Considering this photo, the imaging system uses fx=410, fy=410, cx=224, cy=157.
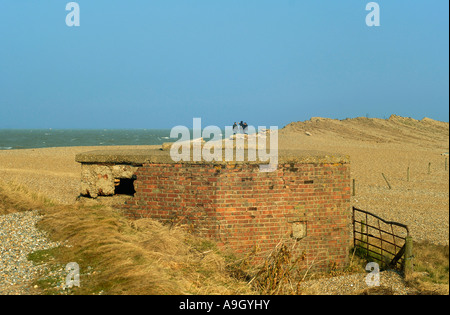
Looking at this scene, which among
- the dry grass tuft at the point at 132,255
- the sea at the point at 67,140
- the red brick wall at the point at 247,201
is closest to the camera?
the dry grass tuft at the point at 132,255

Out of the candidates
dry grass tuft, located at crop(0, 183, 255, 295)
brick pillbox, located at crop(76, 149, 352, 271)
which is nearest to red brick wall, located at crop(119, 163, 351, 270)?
brick pillbox, located at crop(76, 149, 352, 271)

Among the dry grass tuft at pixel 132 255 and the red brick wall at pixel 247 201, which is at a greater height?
the red brick wall at pixel 247 201

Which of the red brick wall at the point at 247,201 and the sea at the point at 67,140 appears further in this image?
the sea at the point at 67,140

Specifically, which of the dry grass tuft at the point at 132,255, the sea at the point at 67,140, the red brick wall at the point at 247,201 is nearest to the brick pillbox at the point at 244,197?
the red brick wall at the point at 247,201

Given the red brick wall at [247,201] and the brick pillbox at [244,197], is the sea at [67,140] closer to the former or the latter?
the brick pillbox at [244,197]

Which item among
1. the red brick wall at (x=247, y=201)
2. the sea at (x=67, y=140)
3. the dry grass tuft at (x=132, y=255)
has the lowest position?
the dry grass tuft at (x=132, y=255)

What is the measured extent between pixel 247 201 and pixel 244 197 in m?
0.10

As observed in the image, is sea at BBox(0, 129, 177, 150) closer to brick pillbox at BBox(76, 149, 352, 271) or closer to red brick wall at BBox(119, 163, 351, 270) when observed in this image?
brick pillbox at BBox(76, 149, 352, 271)

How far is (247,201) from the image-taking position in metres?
7.76

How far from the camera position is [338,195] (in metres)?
8.38

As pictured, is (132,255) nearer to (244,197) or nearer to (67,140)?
(244,197)

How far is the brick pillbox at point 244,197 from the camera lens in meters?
7.69

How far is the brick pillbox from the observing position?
7691 mm

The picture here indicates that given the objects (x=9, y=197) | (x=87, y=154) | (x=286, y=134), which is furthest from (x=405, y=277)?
(x=286, y=134)
